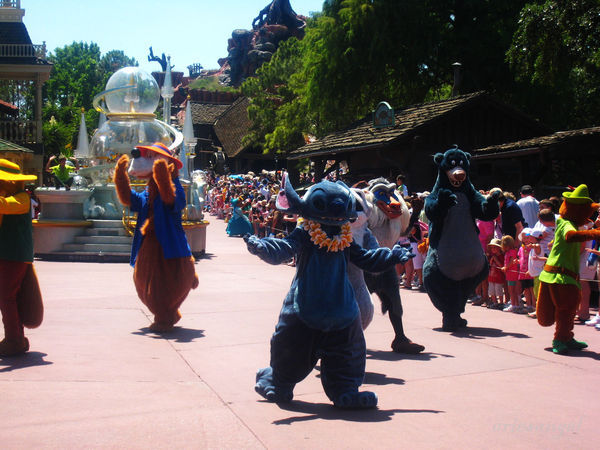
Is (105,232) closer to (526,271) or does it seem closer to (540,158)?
A: (540,158)

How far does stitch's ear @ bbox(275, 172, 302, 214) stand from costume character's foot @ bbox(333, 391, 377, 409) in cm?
132

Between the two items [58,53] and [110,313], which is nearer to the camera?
[110,313]

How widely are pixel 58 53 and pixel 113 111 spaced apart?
255 feet

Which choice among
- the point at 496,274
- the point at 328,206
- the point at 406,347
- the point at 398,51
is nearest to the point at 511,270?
the point at 496,274

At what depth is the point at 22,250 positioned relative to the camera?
6.09m

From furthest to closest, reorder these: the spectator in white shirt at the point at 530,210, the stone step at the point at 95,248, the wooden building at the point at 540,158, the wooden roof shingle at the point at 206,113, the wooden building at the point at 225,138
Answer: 1. the wooden roof shingle at the point at 206,113
2. the wooden building at the point at 225,138
3. the stone step at the point at 95,248
4. the wooden building at the point at 540,158
5. the spectator in white shirt at the point at 530,210

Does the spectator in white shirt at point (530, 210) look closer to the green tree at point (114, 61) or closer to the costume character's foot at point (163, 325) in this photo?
the costume character's foot at point (163, 325)

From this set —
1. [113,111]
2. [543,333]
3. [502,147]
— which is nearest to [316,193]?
[543,333]

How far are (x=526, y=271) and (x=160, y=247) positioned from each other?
4.66 m

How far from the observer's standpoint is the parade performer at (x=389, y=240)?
22.0 feet

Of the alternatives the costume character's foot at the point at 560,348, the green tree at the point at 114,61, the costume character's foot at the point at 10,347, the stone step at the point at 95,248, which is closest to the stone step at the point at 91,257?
the stone step at the point at 95,248

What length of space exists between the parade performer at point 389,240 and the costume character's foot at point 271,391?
1990 millimetres

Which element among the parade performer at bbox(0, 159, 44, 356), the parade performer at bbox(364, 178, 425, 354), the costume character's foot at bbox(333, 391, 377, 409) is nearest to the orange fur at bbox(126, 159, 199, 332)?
the parade performer at bbox(0, 159, 44, 356)

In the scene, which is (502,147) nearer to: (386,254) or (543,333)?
(543,333)
